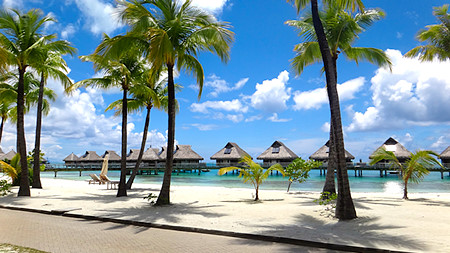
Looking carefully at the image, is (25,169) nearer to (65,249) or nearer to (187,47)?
(187,47)

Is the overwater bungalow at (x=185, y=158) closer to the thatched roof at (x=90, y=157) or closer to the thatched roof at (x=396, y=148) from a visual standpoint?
the thatched roof at (x=90, y=157)

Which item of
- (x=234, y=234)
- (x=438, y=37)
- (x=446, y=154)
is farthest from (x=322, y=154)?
(x=234, y=234)

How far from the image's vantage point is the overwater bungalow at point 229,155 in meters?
55.4

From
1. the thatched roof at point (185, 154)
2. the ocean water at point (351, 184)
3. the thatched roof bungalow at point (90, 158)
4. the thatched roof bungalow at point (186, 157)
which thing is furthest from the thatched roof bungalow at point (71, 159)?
the ocean water at point (351, 184)

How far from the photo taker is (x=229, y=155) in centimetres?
5575

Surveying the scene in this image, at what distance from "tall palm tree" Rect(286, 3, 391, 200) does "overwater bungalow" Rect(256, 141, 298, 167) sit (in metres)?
40.7

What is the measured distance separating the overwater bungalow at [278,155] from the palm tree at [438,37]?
3935 centimetres

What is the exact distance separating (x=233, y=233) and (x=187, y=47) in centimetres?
674

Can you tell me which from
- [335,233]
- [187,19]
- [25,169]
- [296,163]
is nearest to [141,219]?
[335,233]

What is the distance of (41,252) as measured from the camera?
16.4 feet

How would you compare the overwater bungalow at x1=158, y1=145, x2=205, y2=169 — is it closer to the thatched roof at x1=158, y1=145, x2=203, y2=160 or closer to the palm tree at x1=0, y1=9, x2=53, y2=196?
the thatched roof at x1=158, y1=145, x2=203, y2=160

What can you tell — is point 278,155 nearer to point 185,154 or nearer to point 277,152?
point 277,152

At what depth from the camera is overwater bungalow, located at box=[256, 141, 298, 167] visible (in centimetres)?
5353

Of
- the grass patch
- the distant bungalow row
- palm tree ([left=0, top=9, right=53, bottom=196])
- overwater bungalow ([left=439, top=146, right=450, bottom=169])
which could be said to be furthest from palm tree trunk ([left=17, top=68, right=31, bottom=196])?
overwater bungalow ([left=439, top=146, right=450, bottom=169])
